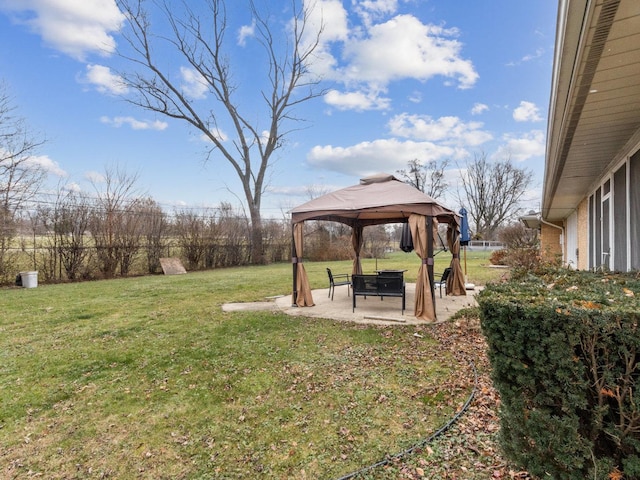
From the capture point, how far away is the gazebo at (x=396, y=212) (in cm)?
604

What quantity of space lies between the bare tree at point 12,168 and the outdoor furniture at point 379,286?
1155cm

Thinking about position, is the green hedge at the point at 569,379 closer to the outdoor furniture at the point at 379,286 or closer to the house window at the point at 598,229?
the outdoor furniture at the point at 379,286

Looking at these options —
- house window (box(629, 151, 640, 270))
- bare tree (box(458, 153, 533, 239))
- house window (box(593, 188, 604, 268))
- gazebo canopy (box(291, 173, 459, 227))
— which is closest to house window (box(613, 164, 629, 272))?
house window (box(629, 151, 640, 270))

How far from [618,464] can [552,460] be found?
0.29m

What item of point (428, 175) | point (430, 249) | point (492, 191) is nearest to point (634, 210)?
point (430, 249)

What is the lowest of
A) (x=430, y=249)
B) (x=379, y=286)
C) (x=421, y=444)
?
(x=421, y=444)

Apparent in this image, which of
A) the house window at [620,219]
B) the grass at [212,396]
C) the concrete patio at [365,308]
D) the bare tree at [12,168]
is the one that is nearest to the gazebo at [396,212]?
the concrete patio at [365,308]

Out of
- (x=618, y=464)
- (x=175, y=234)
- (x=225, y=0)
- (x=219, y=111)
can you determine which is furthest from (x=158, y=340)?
(x=225, y=0)

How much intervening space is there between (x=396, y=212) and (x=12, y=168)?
488 inches

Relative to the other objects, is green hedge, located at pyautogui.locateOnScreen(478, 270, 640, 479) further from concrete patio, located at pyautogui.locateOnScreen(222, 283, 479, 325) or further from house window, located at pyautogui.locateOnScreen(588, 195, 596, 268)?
A: house window, located at pyautogui.locateOnScreen(588, 195, 596, 268)

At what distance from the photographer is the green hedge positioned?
154 cm

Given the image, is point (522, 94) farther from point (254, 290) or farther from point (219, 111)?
point (219, 111)

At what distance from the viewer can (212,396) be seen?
3.31 metres

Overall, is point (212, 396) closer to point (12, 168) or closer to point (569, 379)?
point (569, 379)
